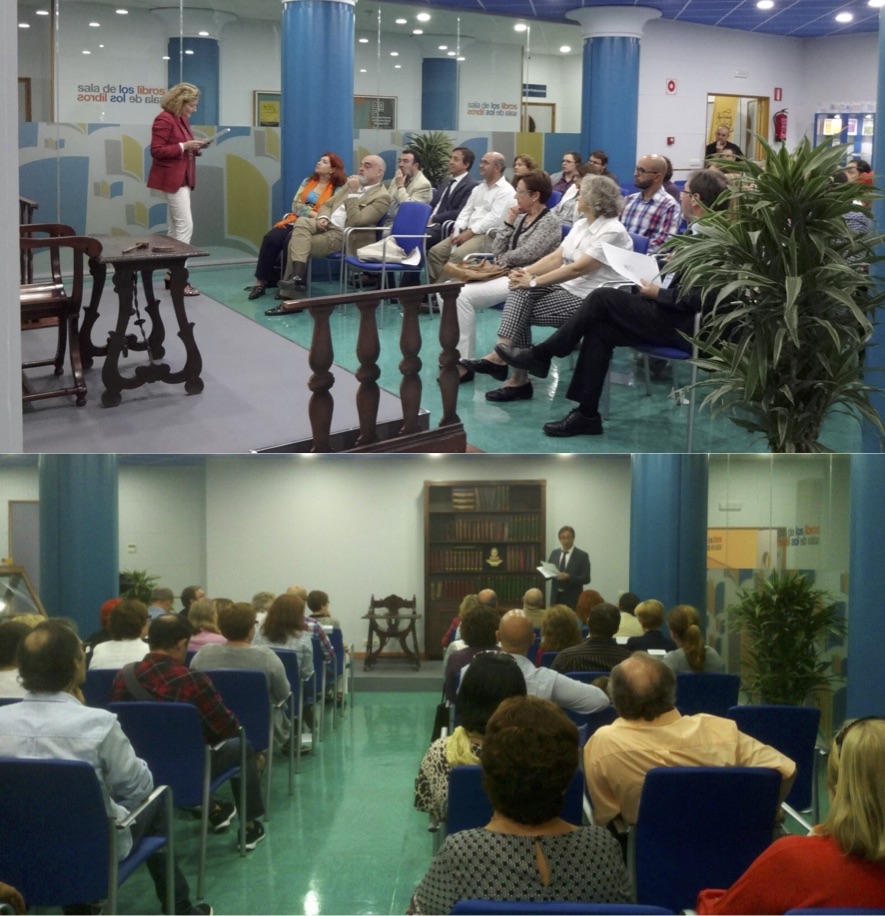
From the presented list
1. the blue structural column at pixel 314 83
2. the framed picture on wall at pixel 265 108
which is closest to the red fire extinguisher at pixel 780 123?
the framed picture on wall at pixel 265 108

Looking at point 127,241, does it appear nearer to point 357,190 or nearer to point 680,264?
point 357,190

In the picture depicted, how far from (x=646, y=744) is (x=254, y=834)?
61 cm

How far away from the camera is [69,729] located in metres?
1.69

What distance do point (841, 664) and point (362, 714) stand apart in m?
0.72

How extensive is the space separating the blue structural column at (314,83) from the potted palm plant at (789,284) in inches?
274

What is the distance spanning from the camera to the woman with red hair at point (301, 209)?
10375 millimetres

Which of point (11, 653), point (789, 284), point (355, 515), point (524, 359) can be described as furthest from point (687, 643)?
point (524, 359)

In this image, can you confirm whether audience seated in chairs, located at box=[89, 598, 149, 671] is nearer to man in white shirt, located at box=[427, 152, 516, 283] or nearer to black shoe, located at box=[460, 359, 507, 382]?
black shoe, located at box=[460, 359, 507, 382]

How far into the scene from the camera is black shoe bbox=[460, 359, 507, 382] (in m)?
7.17

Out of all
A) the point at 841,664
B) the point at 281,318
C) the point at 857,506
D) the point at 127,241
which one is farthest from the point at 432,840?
the point at 281,318

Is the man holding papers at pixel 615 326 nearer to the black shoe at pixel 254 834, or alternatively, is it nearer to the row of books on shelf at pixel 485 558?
the row of books on shelf at pixel 485 558

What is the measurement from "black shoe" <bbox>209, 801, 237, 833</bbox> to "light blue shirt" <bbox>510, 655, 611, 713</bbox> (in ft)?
1.51

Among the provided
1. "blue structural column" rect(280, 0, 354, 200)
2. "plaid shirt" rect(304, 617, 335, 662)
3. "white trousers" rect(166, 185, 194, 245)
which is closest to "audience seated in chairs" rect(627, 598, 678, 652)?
"plaid shirt" rect(304, 617, 335, 662)

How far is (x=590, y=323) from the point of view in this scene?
612cm
